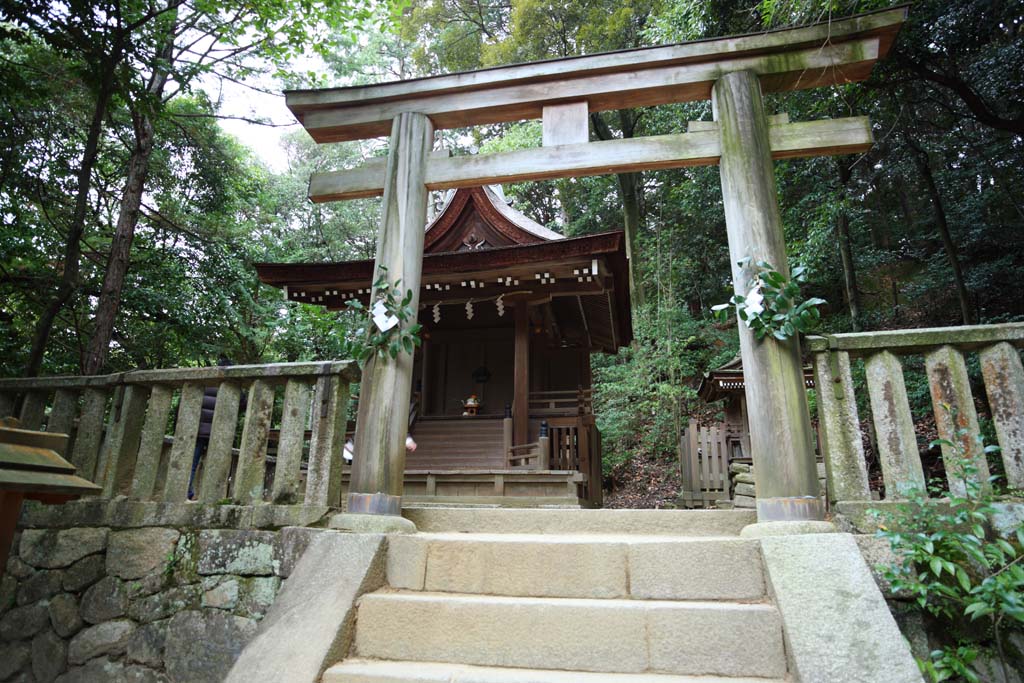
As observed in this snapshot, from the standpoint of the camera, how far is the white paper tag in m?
3.69

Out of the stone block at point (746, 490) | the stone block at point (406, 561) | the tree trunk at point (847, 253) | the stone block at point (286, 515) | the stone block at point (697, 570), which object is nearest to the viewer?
the stone block at point (697, 570)

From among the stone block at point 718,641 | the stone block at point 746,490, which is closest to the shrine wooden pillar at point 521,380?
the stone block at point 746,490

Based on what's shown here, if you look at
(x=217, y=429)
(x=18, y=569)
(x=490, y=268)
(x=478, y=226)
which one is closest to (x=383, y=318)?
(x=217, y=429)

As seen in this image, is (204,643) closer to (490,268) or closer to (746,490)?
(490,268)

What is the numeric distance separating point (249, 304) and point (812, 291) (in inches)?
532

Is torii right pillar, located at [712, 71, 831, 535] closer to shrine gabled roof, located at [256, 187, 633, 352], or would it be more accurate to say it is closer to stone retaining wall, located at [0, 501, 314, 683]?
stone retaining wall, located at [0, 501, 314, 683]

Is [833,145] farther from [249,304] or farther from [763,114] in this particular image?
[249,304]

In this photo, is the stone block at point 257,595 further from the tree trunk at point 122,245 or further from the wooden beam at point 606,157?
the tree trunk at point 122,245

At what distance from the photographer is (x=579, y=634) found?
2338 millimetres

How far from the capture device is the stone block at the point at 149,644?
307 centimetres

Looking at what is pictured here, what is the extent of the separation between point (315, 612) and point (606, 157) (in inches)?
132

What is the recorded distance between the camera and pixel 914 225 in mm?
14773

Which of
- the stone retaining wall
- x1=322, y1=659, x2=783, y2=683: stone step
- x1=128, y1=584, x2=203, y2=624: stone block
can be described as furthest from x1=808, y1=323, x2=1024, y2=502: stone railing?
x1=128, y1=584, x2=203, y2=624: stone block

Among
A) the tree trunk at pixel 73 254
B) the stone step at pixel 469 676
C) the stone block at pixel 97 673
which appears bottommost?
the stone block at pixel 97 673
